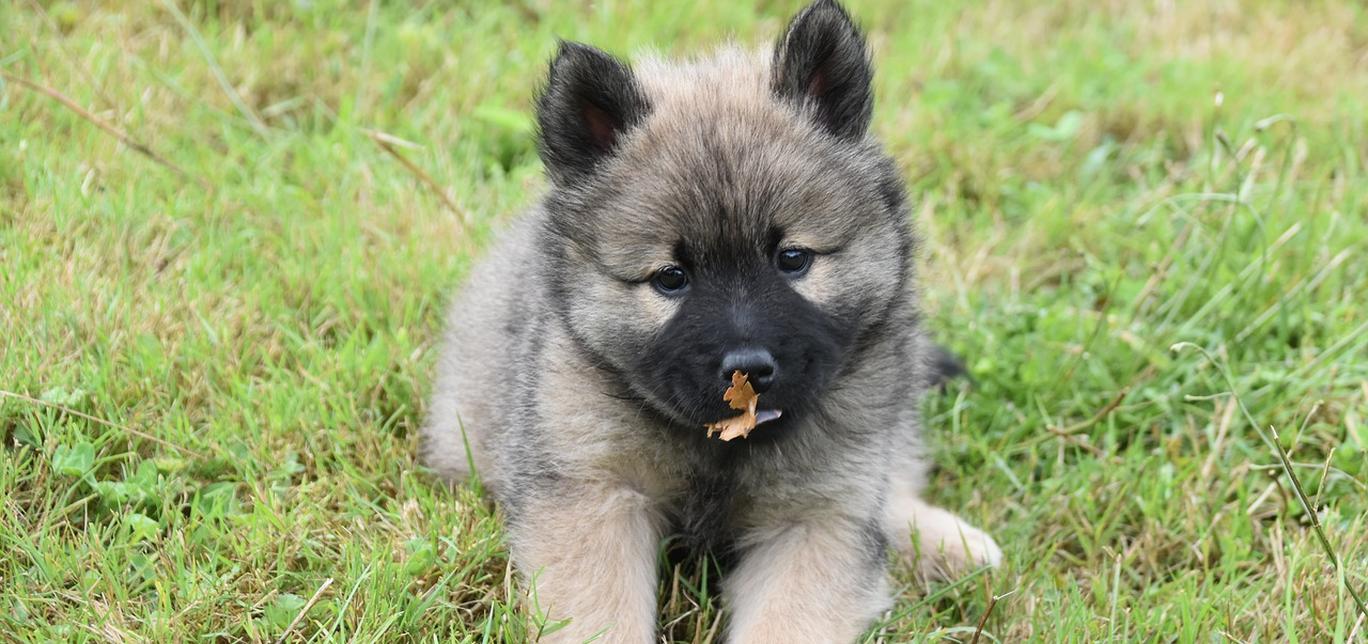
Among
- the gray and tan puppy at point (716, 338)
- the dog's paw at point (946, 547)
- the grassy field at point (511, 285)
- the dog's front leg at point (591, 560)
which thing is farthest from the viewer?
the dog's paw at point (946, 547)

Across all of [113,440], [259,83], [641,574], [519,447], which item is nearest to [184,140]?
[259,83]

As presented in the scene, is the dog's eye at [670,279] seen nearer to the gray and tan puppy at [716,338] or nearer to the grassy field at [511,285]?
the gray and tan puppy at [716,338]

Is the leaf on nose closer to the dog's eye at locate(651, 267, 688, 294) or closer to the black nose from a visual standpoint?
the black nose

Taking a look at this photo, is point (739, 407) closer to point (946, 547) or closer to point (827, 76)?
point (827, 76)

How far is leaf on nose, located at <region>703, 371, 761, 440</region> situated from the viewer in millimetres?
2631

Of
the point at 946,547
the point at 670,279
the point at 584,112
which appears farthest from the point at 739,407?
the point at 946,547

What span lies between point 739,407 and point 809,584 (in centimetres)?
52

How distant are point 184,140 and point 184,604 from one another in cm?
235

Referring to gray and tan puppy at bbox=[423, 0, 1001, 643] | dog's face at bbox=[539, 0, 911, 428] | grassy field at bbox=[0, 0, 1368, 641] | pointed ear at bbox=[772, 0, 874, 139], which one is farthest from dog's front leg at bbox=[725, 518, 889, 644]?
pointed ear at bbox=[772, 0, 874, 139]

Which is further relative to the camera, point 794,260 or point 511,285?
point 511,285

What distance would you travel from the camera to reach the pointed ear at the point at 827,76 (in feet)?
9.65

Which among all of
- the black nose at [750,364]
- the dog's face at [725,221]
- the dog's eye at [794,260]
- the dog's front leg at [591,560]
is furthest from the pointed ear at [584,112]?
the dog's front leg at [591,560]

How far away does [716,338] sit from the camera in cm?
264

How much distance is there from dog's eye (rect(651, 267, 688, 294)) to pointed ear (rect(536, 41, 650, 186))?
334mm
